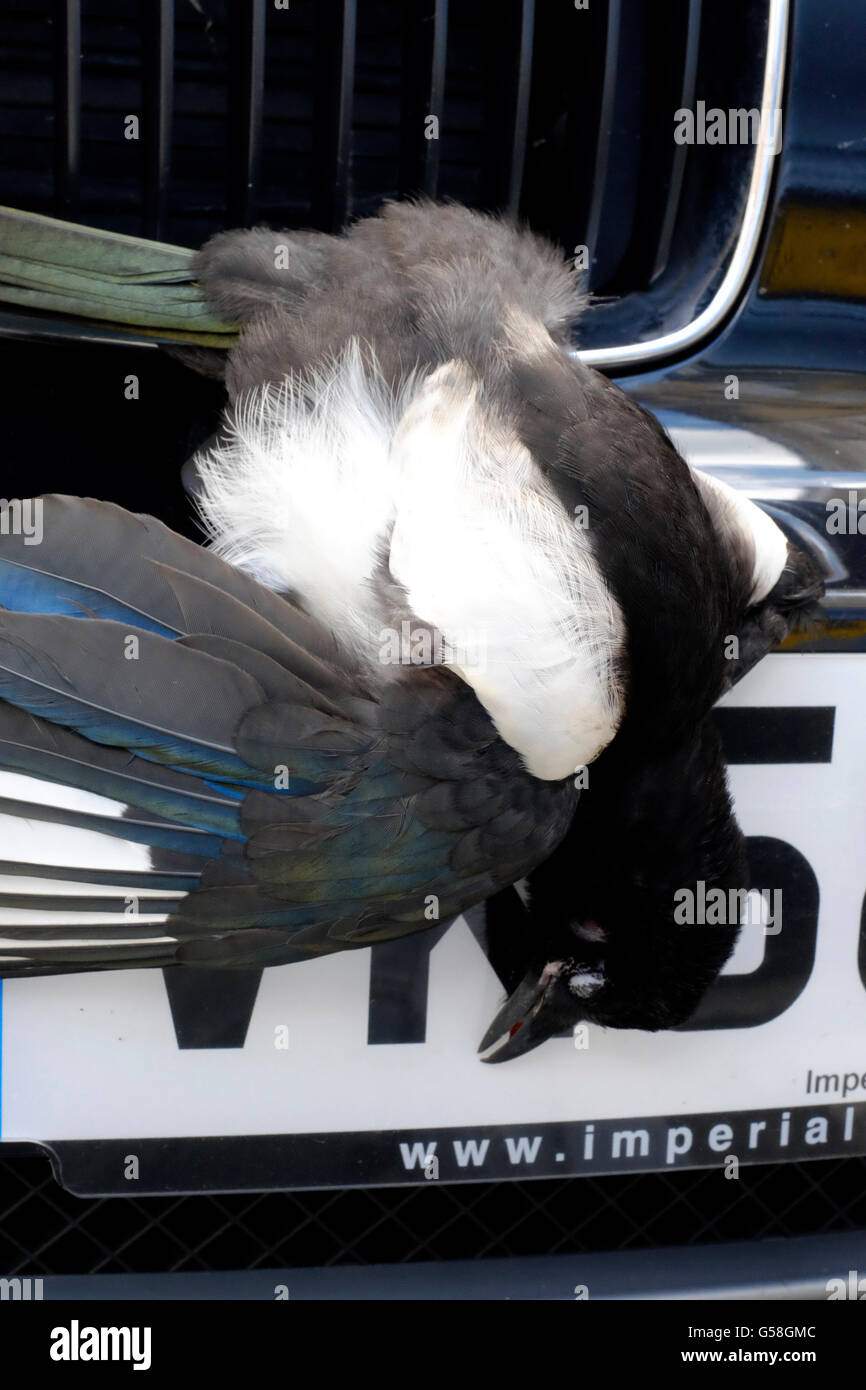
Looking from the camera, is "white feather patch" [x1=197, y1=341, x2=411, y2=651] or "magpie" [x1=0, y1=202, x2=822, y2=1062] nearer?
"magpie" [x1=0, y1=202, x2=822, y2=1062]

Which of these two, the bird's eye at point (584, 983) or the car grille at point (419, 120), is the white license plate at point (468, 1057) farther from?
the car grille at point (419, 120)

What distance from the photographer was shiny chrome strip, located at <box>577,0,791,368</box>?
1295 millimetres

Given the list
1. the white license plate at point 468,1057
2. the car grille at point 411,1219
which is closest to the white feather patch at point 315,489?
the white license plate at point 468,1057

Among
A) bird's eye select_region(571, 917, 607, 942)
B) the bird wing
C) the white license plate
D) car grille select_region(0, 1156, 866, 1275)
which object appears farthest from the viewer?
bird's eye select_region(571, 917, 607, 942)

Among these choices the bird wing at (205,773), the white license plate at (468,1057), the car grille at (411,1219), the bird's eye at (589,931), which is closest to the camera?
the bird wing at (205,773)

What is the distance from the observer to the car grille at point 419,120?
4.13ft

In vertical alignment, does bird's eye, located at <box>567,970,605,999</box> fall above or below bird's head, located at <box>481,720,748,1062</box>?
below

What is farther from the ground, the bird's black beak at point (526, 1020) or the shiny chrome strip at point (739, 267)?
the shiny chrome strip at point (739, 267)

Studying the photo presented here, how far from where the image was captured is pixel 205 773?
1.05m

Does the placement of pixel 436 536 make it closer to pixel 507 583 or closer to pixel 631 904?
pixel 507 583

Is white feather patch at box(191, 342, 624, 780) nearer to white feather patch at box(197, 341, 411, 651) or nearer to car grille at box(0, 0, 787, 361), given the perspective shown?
white feather patch at box(197, 341, 411, 651)

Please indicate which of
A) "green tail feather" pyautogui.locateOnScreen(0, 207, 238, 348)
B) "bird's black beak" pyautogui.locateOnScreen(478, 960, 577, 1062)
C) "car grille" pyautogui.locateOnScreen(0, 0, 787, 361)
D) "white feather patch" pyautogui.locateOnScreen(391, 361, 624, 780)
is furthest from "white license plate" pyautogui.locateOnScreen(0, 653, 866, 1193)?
"green tail feather" pyautogui.locateOnScreen(0, 207, 238, 348)

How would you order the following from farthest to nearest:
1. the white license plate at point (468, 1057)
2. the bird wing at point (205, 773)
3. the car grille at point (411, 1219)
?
the car grille at point (411, 1219) → the white license plate at point (468, 1057) → the bird wing at point (205, 773)

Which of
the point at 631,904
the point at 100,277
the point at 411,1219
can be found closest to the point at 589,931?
the point at 631,904
